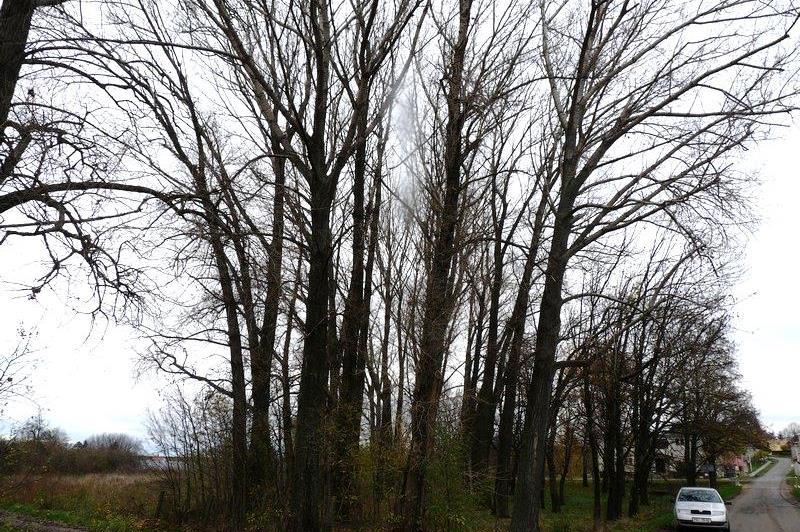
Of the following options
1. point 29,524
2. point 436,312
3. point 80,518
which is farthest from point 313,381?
point 80,518

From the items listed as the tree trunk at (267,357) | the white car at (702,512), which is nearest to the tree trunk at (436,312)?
the tree trunk at (267,357)

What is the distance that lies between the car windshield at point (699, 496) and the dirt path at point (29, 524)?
19.8 m

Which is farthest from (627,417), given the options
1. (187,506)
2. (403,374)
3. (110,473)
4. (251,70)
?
(251,70)

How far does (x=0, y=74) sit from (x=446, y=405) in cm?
974

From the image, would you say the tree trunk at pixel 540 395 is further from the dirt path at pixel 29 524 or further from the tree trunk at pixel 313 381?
the dirt path at pixel 29 524

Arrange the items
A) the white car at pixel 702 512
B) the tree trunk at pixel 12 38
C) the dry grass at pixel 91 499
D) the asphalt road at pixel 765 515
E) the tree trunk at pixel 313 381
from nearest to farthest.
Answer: the tree trunk at pixel 12 38 → the tree trunk at pixel 313 381 → the dry grass at pixel 91 499 → the white car at pixel 702 512 → the asphalt road at pixel 765 515

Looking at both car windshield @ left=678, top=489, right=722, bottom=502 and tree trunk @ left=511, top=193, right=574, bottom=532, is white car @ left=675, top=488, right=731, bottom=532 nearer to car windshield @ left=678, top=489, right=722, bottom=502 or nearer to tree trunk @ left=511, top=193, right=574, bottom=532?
car windshield @ left=678, top=489, right=722, bottom=502

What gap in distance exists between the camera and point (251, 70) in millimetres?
10617

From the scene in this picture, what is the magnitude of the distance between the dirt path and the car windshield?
19813mm

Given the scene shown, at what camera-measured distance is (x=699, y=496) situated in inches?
925

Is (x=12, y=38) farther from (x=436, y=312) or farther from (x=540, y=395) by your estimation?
(x=540, y=395)

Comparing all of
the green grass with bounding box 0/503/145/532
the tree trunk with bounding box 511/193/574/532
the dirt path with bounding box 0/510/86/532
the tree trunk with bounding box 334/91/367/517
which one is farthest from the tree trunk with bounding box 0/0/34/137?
the green grass with bounding box 0/503/145/532

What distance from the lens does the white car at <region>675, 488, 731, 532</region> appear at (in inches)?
865

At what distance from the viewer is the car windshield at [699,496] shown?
23078 millimetres
